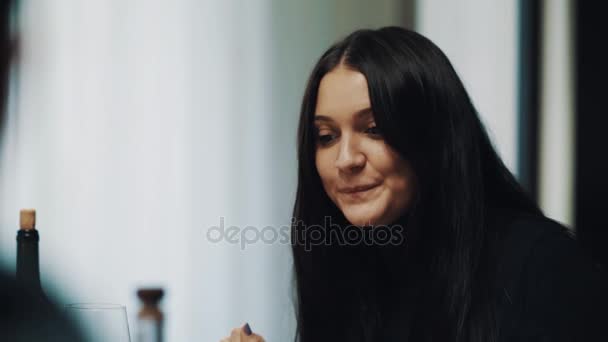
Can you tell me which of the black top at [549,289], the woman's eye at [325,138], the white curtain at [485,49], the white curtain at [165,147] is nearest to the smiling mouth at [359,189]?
the woman's eye at [325,138]

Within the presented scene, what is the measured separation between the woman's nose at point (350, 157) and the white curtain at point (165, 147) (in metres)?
0.71

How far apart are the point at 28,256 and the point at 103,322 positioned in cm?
17

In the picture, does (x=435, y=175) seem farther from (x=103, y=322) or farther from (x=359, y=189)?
(x=103, y=322)

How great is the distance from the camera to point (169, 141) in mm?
1765

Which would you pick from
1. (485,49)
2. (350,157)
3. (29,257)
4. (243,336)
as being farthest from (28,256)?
(485,49)

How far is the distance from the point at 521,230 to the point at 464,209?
98mm

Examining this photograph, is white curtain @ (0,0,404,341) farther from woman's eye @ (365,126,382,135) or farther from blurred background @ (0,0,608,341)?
woman's eye @ (365,126,382,135)

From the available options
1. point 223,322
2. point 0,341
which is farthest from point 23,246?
point 223,322

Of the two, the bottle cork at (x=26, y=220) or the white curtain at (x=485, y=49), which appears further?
the white curtain at (x=485, y=49)

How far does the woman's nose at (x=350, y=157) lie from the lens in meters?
1.11

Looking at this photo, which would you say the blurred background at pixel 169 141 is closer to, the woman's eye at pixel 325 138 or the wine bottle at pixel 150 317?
the woman's eye at pixel 325 138

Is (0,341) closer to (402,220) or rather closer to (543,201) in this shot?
(402,220)

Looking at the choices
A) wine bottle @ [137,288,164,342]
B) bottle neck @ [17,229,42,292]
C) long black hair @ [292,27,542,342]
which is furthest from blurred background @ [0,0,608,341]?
wine bottle @ [137,288,164,342]

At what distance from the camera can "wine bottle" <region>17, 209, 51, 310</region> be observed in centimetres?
78
